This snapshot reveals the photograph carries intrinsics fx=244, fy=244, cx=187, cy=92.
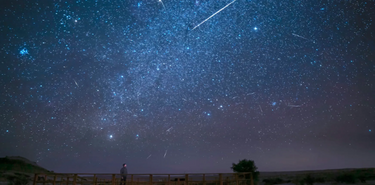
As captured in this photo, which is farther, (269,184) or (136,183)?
(269,184)

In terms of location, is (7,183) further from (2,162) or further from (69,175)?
(2,162)

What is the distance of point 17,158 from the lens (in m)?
69.6

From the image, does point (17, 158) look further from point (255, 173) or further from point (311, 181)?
point (311, 181)

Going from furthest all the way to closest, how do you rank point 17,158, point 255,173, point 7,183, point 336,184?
point 17,158 → point 255,173 → point 336,184 → point 7,183

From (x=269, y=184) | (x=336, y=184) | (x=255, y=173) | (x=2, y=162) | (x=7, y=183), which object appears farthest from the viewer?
(x=2, y=162)

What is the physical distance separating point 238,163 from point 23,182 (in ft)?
116

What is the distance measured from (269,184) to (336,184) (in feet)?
38.7

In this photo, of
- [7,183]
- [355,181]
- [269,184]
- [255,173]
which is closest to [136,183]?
[7,183]

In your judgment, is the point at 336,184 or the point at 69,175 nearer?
the point at 69,175

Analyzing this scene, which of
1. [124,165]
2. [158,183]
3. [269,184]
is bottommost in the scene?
[269,184]

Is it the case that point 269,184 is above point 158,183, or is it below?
below

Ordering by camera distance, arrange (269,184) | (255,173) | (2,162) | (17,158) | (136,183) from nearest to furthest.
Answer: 1. (136,183)
2. (255,173)
3. (269,184)
4. (2,162)
5. (17,158)

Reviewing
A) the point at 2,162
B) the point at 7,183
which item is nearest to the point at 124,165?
the point at 7,183

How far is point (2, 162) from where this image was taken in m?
58.6
